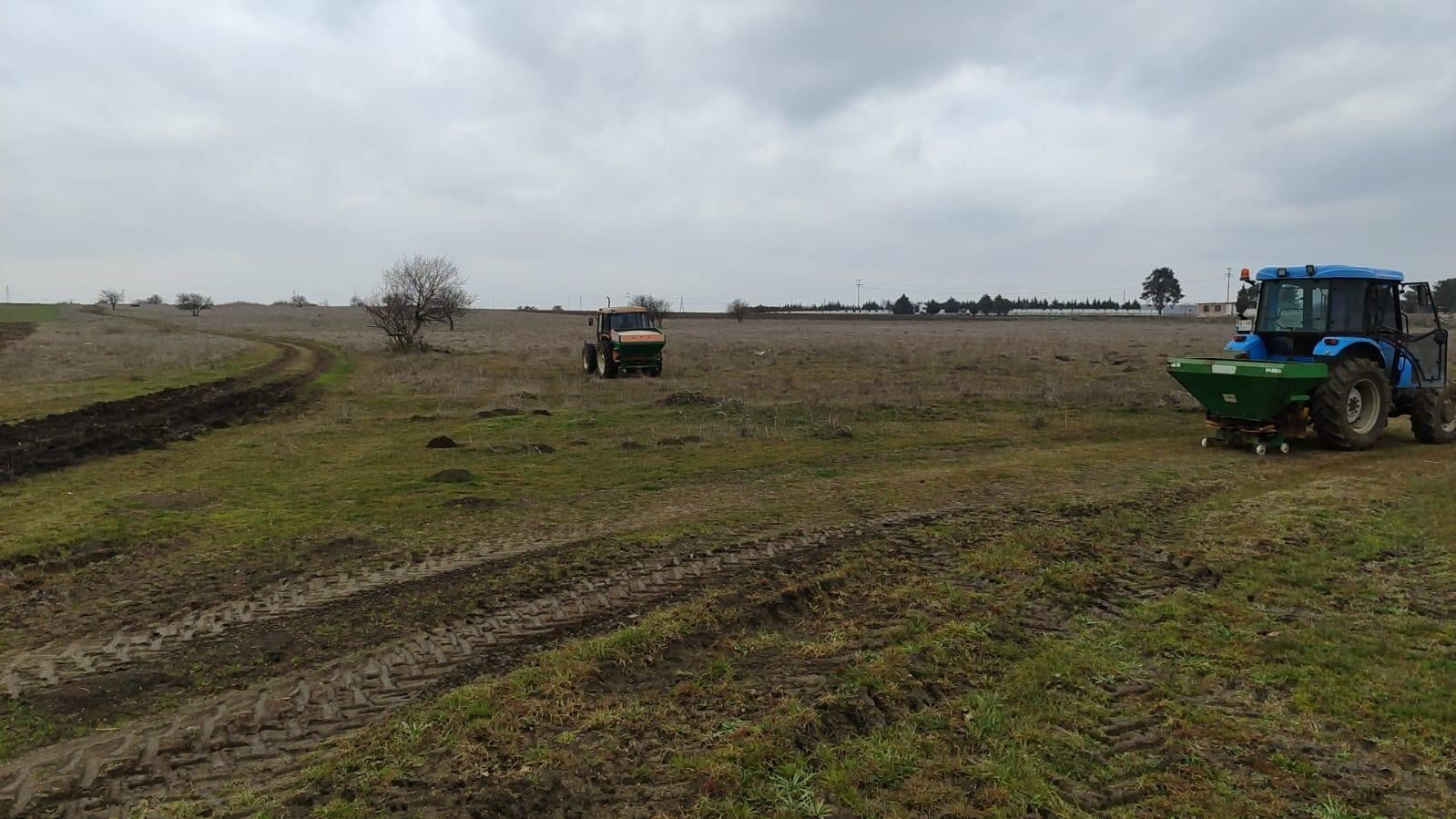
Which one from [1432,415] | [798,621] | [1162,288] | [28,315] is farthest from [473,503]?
[1162,288]

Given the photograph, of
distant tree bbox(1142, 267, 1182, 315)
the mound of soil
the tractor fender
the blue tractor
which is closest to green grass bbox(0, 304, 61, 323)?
the mound of soil

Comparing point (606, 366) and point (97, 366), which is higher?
point (97, 366)

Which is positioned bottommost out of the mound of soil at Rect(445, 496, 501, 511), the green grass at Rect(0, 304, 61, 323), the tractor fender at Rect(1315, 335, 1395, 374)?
the mound of soil at Rect(445, 496, 501, 511)

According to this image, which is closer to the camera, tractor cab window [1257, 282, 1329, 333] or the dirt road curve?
the dirt road curve

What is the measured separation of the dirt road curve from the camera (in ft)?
→ 37.9

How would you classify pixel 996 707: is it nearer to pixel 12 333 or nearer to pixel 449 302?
pixel 449 302

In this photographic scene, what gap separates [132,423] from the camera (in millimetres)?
14820

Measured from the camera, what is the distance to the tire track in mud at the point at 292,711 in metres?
3.56

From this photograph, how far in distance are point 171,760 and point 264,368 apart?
27.8 meters

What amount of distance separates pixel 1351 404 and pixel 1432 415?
1638mm

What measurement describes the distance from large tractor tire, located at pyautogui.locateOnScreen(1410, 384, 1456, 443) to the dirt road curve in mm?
19939

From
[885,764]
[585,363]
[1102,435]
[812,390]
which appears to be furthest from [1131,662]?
[585,363]

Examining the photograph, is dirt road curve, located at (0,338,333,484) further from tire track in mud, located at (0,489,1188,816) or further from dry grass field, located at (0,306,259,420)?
tire track in mud, located at (0,489,1188,816)

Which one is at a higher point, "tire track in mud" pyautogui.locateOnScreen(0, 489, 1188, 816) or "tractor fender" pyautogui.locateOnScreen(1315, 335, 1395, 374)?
"tractor fender" pyautogui.locateOnScreen(1315, 335, 1395, 374)
